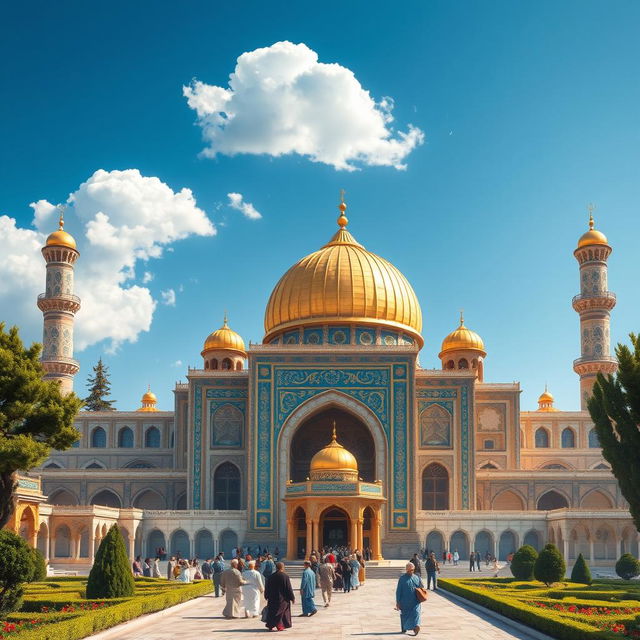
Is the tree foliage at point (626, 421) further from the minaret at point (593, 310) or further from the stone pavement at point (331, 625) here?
the minaret at point (593, 310)

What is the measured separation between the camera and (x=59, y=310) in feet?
167

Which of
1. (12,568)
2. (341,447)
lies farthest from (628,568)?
(12,568)

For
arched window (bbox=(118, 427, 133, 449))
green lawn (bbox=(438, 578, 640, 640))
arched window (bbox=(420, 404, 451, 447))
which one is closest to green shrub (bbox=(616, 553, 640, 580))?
green lawn (bbox=(438, 578, 640, 640))

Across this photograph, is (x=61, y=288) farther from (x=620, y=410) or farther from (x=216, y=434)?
(x=620, y=410)

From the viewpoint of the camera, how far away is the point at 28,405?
801 inches

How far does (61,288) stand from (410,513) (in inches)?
890

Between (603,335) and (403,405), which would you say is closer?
(403,405)

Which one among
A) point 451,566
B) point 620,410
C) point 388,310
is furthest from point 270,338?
point 620,410

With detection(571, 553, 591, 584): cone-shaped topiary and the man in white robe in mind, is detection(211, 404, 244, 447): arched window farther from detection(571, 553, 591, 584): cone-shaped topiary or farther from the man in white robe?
the man in white robe

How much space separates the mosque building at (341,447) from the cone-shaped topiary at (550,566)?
13578 millimetres

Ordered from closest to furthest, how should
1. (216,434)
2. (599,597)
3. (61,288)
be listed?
(599,597) → (216,434) → (61,288)

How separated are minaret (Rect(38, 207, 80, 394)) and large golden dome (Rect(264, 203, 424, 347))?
34.8ft

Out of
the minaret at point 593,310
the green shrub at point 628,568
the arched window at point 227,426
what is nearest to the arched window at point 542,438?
the minaret at point 593,310

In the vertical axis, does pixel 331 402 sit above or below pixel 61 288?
below
